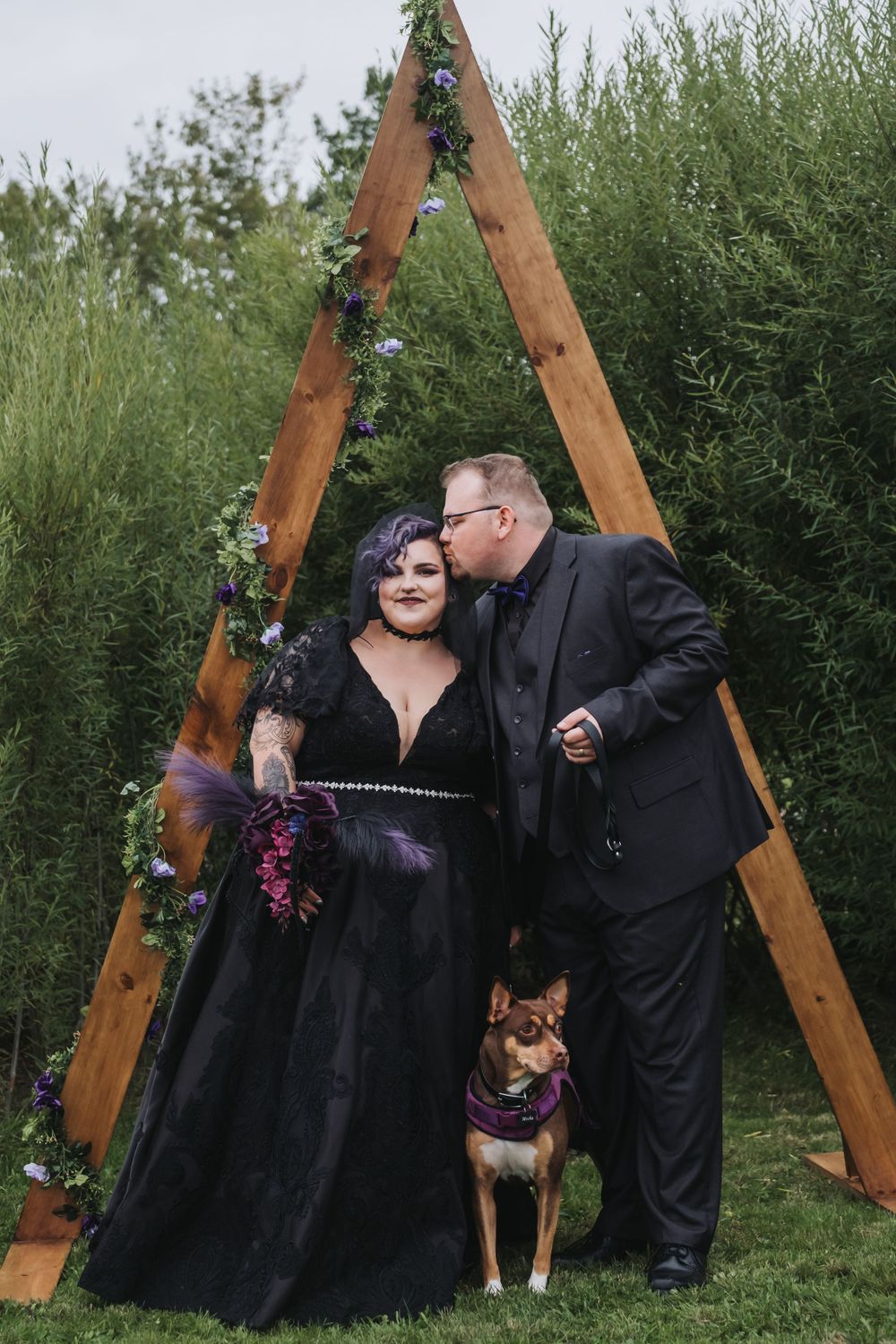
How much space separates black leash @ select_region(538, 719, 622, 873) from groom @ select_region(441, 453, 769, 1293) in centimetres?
2

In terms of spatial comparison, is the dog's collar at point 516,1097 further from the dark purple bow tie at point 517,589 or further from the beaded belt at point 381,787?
the dark purple bow tie at point 517,589

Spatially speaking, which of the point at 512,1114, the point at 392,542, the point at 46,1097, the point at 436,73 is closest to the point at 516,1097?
the point at 512,1114

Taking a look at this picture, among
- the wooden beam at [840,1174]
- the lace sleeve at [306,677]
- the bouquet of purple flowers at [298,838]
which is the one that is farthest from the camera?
the wooden beam at [840,1174]

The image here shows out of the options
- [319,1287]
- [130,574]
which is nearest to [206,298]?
[130,574]

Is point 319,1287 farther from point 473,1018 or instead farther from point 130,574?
point 130,574

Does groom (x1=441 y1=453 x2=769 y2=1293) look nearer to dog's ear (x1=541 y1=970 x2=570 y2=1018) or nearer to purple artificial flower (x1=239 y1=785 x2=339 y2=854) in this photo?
dog's ear (x1=541 y1=970 x2=570 y2=1018)

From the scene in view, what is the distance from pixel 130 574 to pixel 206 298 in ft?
9.22

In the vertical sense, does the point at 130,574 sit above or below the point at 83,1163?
above

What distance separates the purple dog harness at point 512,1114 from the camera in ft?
10.2

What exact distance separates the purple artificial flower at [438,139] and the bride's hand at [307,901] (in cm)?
201

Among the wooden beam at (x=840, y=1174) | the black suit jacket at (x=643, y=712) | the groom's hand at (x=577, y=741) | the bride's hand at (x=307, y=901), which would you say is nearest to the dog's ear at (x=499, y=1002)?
the black suit jacket at (x=643, y=712)

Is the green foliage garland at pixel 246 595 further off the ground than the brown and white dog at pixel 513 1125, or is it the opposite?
the green foliage garland at pixel 246 595

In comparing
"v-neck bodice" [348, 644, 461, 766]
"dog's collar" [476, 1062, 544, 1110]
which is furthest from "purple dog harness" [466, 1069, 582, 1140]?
"v-neck bodice" [348, 644, 461, 766]

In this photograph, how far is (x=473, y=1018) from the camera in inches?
130
